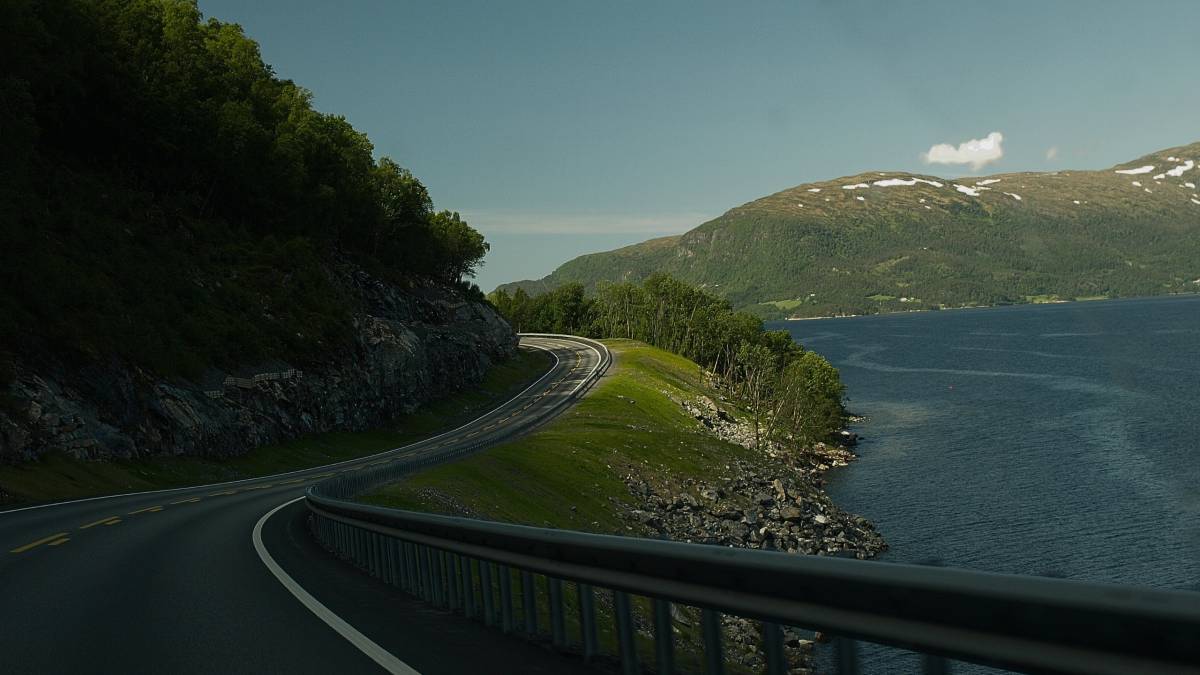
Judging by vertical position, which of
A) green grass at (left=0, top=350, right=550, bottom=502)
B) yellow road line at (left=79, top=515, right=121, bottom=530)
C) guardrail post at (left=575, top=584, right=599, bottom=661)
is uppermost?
guardrail post at (left=575, top=584, right=599, bottom=661)

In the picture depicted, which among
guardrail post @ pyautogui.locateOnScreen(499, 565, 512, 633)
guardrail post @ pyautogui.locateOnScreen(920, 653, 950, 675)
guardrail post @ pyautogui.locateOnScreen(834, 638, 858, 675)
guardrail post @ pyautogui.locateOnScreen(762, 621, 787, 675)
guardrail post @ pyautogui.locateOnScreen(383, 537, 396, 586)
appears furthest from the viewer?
guardrail post @ pyautogui.locateOnScreen(383, 537, 396, 586)

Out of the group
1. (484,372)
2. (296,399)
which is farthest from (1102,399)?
(296,399)

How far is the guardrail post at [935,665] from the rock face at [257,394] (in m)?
39.9

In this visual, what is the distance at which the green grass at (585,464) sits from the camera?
3872 cm

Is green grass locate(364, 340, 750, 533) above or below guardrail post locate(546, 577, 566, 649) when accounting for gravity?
below

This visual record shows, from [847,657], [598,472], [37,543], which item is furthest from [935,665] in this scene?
[598,472]

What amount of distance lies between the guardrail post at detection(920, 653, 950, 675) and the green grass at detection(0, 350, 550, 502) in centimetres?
3574

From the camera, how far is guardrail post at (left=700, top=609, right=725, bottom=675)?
552 cm

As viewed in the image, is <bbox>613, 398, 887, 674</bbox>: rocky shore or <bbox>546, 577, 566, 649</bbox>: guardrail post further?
<bbox>613, 398, 887, 674</bbox>: rocky shore

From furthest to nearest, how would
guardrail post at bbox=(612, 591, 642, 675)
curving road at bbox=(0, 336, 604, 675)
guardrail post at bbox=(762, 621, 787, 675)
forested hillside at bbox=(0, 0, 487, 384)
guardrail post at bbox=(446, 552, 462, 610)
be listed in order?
forested hillside at bbox=(0, 0, 487, 384), guardrail post at bbox=(446, 552, 462, 610), curving road at bbox=(0, 336, 604, 675), guardrail post at bbox=(612, 591, 642, 675), guardrail post at bbox=(762, 621, 787, 675)

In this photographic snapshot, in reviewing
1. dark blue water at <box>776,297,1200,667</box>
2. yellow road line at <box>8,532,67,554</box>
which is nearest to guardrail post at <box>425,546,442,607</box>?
yellow road line at <box>8,532,67,554</box>

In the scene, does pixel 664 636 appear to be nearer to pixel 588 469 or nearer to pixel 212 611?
pixel 212 611

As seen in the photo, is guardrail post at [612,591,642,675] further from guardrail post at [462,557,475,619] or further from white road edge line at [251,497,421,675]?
guardrail post at [462,557,475,619]

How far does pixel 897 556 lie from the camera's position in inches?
2025
